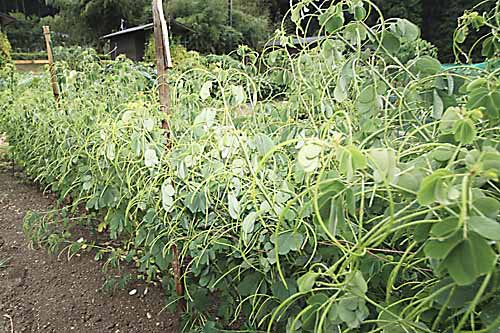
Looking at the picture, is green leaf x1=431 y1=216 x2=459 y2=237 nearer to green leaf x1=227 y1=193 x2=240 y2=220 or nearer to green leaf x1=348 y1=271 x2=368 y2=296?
green leaf x1=348 y1=271 x2=368 y2=296

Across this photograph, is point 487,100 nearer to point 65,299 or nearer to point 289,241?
point 289,241

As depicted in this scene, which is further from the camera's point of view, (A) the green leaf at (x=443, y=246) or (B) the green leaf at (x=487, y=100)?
(B) the green leaf at (x=487, y=100)

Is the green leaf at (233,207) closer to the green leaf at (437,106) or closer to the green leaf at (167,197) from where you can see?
the green leaf at (167,197)

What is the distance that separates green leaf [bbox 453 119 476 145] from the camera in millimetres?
470

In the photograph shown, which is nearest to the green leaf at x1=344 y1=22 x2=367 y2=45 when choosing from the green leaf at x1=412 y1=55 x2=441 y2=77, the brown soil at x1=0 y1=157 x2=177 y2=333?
the green leaf at x1=412 y1=55 x2=441 y2=77

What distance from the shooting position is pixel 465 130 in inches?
18.7

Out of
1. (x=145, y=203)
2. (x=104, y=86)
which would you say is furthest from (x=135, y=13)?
(x=145, y=203)

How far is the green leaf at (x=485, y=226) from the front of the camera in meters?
0.38

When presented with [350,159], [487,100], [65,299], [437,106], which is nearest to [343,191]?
[350,159]

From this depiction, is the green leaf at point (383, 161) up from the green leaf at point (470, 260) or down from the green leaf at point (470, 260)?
up

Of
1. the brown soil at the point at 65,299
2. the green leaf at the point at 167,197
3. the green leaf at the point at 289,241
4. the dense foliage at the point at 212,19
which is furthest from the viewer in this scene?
the dense foliage at the point at 212,19

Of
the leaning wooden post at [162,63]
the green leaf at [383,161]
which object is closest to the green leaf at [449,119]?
the green leaf at [383,161]

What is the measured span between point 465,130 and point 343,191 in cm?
15

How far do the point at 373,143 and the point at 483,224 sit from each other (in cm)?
46
